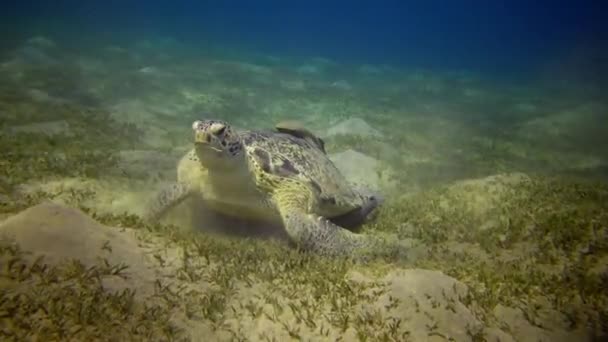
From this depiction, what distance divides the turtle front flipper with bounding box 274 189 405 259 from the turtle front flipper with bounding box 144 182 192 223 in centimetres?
165

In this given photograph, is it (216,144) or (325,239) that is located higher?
(216,144)

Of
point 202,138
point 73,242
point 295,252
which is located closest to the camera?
point 73,242

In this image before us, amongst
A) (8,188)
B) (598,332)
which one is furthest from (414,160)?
(8,188)

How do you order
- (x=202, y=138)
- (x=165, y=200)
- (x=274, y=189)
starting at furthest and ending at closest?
(x=274, y=189) < (x=165, y=200) < (x=202, y=138)

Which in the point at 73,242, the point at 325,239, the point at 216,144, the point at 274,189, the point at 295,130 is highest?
the point at 295,130

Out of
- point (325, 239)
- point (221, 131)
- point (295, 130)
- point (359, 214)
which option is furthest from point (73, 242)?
point (295, 130)

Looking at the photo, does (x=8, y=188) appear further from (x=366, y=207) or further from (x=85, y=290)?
(x=366, y=207)

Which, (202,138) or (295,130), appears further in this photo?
(295,130)

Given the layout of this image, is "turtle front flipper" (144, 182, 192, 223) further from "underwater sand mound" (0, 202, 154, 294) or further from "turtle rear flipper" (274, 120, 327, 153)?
"turtle rear flipper" (274, 120, 327, 153)

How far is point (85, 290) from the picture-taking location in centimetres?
276

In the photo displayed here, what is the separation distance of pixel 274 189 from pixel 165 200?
5.75ft

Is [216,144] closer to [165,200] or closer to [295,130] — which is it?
[165,200]

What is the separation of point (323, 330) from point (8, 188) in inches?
218

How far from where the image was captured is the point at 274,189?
5.70 meters
